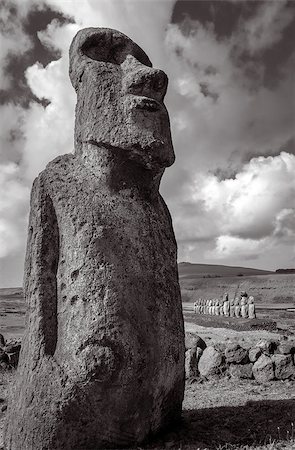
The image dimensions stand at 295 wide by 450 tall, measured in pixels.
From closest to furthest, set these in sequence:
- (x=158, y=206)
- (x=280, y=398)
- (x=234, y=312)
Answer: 1. (x=158, y=206)
2. (x=280, y=398)
3. (x=234, y=312)

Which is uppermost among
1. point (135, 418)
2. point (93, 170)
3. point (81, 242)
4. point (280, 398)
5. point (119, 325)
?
point (93, 170)

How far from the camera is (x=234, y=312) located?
89.0 ft

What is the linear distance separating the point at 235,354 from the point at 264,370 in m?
0.61

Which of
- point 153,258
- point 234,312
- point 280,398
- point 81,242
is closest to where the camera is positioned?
point 81,242

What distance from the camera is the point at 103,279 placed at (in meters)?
3.77

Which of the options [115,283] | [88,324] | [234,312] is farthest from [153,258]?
[234,312]

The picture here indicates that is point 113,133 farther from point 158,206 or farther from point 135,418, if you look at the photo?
point 135,418

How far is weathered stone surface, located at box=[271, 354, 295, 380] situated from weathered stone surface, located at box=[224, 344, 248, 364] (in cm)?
58

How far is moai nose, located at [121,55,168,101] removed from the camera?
4.41m

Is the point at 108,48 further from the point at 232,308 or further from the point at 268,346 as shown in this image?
the point at 232,308

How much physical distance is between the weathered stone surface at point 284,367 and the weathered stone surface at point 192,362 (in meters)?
1.37

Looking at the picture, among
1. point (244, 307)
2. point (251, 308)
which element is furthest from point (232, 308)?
point (251, 308)

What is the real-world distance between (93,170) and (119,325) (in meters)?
1.52

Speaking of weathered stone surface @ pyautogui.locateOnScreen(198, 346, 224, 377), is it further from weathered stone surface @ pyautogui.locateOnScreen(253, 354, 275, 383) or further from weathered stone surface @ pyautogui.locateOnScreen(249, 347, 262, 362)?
weathered stone surface @ pyautogui.locateOnScreen(253, 354, 275, 383)
